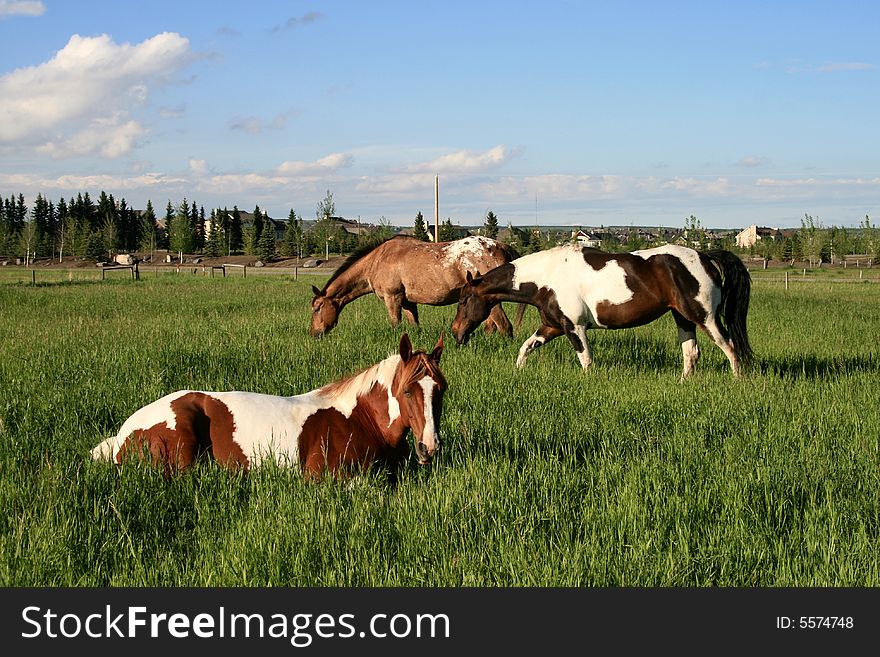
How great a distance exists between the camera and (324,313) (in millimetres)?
15398

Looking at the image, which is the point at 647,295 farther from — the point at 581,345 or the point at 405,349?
the point at 405,349

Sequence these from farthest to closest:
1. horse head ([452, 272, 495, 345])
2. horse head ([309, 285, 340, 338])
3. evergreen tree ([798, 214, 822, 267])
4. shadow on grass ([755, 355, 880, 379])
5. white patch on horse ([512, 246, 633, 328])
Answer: evergreen tree ([798, 214, 822, 267])
horse head ([309, 285, 340, 338])
horse head ([452, 272, 495, 345])
white patch on horse ([512, 246, 633, 328])
shadow on grass ([755, 355, 880, 379])

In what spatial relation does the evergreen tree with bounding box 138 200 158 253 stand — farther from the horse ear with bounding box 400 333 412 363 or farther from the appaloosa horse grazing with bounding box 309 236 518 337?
the horse ear with bounding box 400 333 412 363

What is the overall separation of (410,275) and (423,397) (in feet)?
34.7

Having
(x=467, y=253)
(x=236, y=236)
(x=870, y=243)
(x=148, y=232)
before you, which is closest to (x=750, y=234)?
(x=870, y=243)

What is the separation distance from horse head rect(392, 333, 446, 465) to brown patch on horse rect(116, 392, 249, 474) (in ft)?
3.95

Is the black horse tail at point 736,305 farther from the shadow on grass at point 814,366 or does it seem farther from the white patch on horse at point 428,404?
the white patch on horse at point 428,404

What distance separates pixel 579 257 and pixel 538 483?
639 cm

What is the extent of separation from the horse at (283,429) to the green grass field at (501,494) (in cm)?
17

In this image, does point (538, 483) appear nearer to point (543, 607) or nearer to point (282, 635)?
point (543, 607)

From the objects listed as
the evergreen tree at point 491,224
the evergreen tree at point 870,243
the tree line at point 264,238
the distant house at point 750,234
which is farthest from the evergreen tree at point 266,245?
the distant house at point 750,234

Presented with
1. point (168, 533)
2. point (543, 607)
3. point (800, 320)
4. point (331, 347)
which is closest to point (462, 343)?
point (331, 347)

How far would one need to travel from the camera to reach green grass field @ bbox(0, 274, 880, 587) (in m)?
3.86

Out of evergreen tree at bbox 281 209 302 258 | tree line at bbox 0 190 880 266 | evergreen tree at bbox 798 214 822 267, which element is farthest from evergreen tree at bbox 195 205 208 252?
evergreen tree at bbox 798 214 822 267
